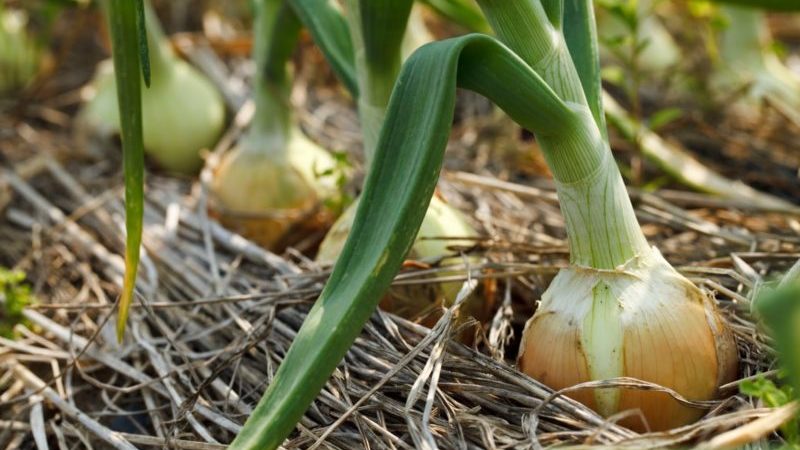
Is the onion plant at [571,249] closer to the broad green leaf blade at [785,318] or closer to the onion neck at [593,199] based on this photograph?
the onion neck at [593,199]

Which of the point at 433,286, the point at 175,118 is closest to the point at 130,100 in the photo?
the point at 433,286

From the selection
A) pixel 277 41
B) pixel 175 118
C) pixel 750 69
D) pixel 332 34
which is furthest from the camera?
pixel 750 69

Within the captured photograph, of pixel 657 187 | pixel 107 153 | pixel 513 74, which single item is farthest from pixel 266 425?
pixel 107 153

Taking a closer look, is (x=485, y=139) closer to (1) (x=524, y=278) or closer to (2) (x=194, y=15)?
(1) (x=524, y=278)

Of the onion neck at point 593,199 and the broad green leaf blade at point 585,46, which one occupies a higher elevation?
the broad green leaf blade at point 585,46

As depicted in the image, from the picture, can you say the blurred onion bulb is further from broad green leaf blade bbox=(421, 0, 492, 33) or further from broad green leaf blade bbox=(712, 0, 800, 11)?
broad green leaf blade bbox=(712, 0, 800, 11)

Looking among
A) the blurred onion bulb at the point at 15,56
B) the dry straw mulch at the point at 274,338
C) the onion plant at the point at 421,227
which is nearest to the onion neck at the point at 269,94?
the dry straw mulch at the point at 274,338

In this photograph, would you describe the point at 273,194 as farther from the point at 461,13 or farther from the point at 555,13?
the point at 555,13
